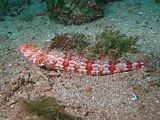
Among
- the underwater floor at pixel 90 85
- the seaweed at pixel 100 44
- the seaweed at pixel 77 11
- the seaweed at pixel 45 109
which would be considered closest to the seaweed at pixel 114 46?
the seaweed at pixel 100 44

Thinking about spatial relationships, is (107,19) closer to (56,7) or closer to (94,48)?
(56,7)

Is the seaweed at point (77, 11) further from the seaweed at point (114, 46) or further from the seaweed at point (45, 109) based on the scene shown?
the seaweed at point (45, 109)

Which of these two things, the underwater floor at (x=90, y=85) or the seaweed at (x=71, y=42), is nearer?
the underwater floor at (x=90, y=85)

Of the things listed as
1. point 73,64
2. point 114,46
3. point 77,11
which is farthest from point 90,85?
point 77,11

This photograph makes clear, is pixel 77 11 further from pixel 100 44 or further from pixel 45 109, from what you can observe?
pixel 45 109

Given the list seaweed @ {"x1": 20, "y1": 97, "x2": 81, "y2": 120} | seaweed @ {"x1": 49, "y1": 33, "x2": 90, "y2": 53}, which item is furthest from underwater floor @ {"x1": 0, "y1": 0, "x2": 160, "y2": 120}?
seaweed @ {"x1": 49, "y1": 33, "x2": 90, "y2": 53}

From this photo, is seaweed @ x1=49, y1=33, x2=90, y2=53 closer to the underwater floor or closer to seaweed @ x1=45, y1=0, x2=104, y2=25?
the underwater floor
